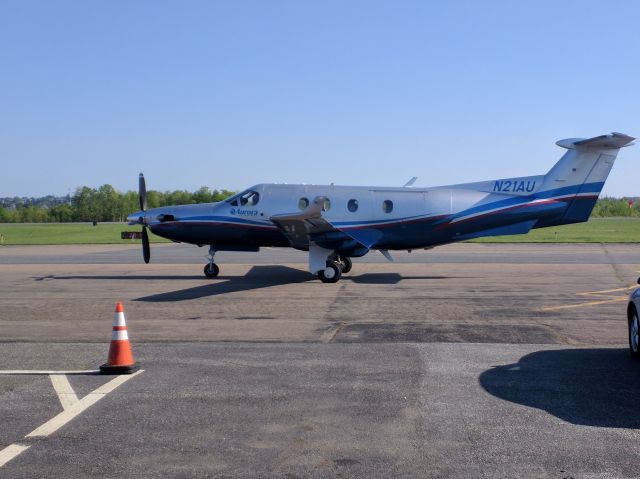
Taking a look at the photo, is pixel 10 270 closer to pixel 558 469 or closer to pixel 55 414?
pixel 55 414

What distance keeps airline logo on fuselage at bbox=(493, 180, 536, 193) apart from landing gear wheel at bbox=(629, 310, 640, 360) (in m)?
12.3

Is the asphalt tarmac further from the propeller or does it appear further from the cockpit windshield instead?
the cockpit windshield

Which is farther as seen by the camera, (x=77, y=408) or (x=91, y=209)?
(x=91, y=209)

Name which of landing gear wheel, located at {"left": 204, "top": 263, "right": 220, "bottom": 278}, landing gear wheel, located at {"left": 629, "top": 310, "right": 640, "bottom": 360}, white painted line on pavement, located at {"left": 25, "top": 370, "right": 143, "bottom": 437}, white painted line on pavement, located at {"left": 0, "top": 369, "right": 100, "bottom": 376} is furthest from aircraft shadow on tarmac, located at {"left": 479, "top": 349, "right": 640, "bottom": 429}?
landing gear wheel, located at {"left": 204, "top": 263, "right": 220, "bottom": 278}

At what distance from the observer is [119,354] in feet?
29.2

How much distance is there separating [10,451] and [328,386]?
3.57 m

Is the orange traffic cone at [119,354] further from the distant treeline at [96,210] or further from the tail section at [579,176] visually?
the distant treeline at [96,210]

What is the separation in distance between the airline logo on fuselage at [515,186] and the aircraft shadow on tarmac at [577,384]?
11951 mm

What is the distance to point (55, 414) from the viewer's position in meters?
7.02

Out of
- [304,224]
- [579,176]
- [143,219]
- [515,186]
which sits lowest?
[304,224]

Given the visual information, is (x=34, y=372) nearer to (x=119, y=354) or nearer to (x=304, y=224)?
(x=119, y=354)

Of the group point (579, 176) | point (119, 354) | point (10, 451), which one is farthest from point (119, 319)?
point (579, 176)

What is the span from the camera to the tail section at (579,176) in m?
21.0

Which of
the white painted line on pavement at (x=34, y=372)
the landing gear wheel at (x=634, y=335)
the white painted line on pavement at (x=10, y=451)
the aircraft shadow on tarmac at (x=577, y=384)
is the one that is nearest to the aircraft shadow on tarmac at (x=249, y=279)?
the white painted line on pavement at (x=34, y=372)
